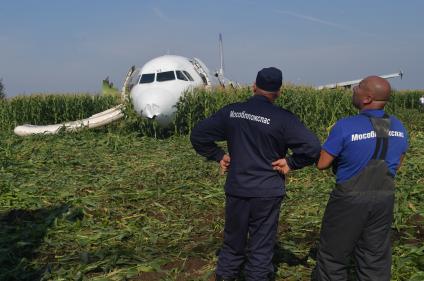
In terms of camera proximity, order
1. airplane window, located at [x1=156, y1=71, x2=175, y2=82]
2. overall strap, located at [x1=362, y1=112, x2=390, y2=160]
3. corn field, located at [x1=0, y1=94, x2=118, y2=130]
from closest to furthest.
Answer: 1. overall strap, located at [x1=362, y1=112, x2=390, y2=160]
2. airplane window, located at [x1=156, y1=71, x2=175, y2=82]
3. corn field, located at [x1=0, y1=94, x2=118, y2=130]

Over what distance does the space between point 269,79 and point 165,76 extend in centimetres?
1289

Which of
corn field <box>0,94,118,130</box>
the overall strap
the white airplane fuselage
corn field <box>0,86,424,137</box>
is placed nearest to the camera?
the overall strap

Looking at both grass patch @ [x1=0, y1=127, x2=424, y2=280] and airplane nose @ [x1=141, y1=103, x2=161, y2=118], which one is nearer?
grass patch @ [x1=0, y1=127, x2=424, y2=280]

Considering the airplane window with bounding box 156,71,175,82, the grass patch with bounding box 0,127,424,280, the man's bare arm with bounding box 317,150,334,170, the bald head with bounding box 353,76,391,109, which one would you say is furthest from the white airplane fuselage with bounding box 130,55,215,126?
the bald head with bounding box 353,76,391,109

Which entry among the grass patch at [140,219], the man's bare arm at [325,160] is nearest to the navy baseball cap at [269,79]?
the man's bare arm at [325,160]

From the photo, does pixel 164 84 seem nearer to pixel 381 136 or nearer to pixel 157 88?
pixel 157 88

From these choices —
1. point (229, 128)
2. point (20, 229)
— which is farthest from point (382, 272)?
point (20, 229)

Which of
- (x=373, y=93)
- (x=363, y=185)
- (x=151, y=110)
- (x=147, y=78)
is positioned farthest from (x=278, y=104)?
(x=363, y=185)

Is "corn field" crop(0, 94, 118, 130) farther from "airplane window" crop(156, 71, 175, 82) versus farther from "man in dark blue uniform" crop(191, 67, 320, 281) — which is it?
"man in dark blue uniform" crop(191, 67, 320, 281)

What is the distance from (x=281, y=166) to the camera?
13.6 ft

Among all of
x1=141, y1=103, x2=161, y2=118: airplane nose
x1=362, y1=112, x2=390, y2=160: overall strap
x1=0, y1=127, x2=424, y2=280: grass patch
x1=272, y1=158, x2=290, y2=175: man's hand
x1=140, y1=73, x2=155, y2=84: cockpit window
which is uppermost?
x1=140, y1=73, x2=155, y2=84: cockpit window

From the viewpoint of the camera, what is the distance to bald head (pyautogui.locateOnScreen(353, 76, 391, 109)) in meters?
3.75

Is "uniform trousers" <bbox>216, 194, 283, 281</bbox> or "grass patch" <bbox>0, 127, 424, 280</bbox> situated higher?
"uniform trousers" <bbox>216, 194, 283, 281</bbox>

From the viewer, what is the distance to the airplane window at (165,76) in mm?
16609
